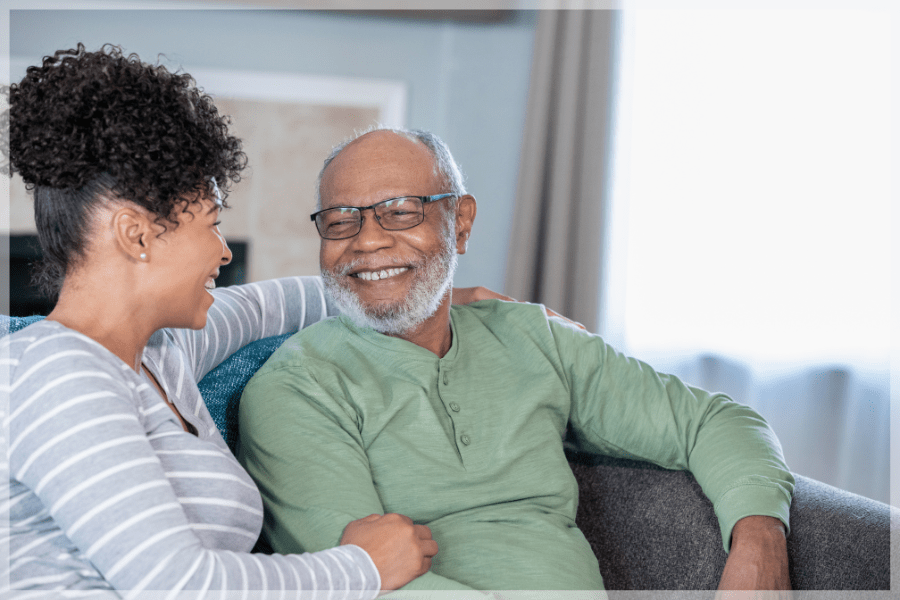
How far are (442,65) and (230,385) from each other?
7.77 ft

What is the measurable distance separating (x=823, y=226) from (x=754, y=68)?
63cm

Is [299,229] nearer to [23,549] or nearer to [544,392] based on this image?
[544,392]

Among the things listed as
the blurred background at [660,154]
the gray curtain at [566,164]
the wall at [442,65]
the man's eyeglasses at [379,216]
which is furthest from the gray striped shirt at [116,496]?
the wall at [442,65]

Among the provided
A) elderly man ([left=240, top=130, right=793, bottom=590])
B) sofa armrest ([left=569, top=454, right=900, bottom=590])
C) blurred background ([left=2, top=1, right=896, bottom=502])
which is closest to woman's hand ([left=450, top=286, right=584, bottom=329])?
elderly man ([left=240, top=130, right=793, bottom=590])

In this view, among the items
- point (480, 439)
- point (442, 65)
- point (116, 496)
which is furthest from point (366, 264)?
point (442, 65)

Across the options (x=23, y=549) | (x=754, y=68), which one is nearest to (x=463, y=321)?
(x=23, y=549)

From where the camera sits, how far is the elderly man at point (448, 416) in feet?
3.79

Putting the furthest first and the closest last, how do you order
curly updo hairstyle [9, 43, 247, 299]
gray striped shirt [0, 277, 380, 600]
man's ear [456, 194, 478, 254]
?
1. man's ear [456, 194, 478, 254]
2. curly updo hairstyle [9, 43, 247, 299]
3. gray striped shirt [0, 277, 380, 600]

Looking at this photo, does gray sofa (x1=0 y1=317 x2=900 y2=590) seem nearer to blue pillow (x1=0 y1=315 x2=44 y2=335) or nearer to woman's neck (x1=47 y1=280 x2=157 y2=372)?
blue pillow (x1=0 y1=315 x2=44 y2=335)

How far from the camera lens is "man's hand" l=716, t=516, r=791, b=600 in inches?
44.8

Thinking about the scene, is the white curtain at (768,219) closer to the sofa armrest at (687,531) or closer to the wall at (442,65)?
the wall at (442,65)

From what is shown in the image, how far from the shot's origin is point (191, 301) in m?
0.98

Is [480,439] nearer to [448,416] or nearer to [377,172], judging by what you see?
[448,416]

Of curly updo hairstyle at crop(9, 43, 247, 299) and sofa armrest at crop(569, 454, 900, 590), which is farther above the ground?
curly updo hairstyle at crop(9, 43, 247, 299)
